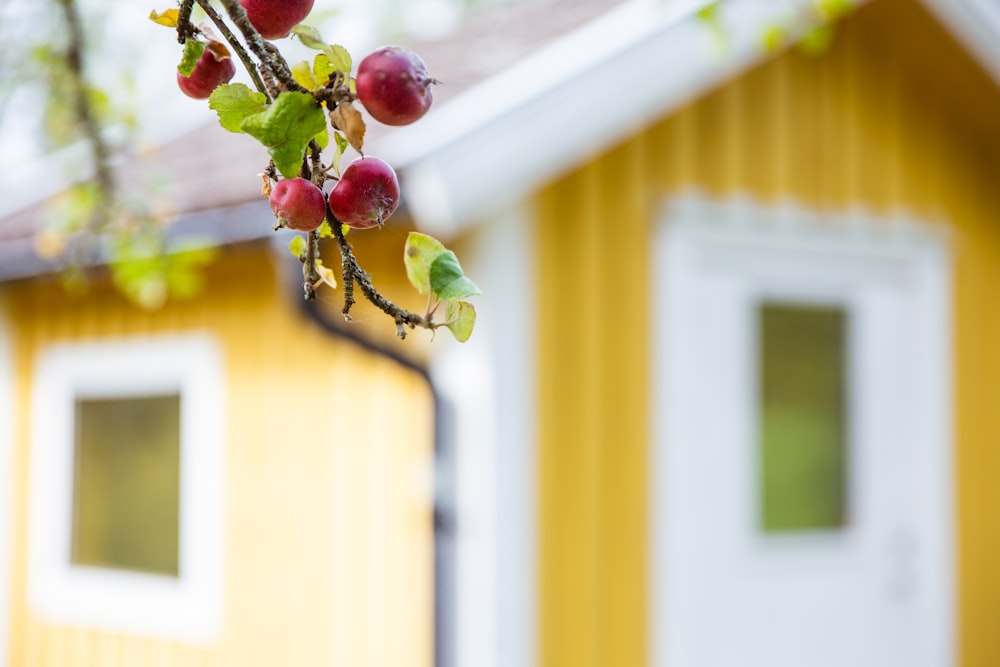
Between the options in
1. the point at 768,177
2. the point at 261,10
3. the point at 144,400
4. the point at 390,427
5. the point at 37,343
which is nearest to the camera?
the point at 261,10

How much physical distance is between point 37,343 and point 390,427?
93.3 inches

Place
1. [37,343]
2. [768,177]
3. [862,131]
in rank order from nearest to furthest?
[768,177]
[862,131]
[37,343]

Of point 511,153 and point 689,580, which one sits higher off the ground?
point 511,153

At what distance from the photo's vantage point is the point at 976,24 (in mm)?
4113

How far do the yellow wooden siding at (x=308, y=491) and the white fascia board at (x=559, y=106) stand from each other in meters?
0.67

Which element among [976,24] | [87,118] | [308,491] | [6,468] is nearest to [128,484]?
[6,468]

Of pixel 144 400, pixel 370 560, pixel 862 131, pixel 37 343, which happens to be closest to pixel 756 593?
pixel 370 560

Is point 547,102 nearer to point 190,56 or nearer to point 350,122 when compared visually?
point 190,56

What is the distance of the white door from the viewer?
3834 mm

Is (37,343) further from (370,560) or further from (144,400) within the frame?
(370,560)

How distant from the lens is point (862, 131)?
439 centimetres

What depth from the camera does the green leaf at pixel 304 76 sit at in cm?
65

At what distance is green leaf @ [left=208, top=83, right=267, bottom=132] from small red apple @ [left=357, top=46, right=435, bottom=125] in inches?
2.7

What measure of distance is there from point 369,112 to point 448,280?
0.35ft
